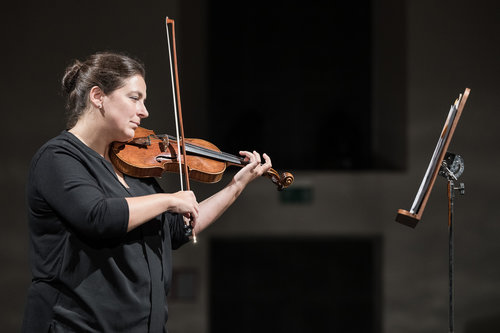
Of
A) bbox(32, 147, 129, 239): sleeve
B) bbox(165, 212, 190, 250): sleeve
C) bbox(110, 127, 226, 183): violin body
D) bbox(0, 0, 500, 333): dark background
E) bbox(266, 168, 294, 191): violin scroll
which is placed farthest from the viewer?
bbox(0, 0, 500, 333): dark background

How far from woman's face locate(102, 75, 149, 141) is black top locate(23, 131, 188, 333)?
9 cm

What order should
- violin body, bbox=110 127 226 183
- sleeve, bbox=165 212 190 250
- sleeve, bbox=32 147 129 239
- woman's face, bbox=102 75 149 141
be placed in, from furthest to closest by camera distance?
sleeve, bbox=165 212 190 250
violin body, bbox=110 127 226 183
woman's face, bbox=102 75 149 141
sleeve, bbox=32 147 129 239

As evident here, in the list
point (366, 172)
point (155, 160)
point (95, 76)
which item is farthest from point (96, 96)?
point (366, 172)

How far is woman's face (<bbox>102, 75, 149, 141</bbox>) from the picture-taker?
170 centimetres

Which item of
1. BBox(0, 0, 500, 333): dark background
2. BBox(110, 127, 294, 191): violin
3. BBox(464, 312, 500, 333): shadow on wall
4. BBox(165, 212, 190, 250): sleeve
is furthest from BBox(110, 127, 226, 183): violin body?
BBox(464, 312, 500, 333): shadow on wall

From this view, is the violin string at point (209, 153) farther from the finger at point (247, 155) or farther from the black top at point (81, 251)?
the black top at point (81, 251)

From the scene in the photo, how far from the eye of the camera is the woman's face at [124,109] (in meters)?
1.70

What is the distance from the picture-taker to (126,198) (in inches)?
62.9

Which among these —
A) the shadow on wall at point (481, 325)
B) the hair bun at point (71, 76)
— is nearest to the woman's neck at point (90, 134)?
the hair bun at point (71, 76)

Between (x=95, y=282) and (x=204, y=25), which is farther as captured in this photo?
(x=204, y=25)

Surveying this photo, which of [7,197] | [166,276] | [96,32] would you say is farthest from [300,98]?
[166,276]

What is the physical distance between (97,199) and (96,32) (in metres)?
2.11

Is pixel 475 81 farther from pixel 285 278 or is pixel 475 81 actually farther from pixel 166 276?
pixel 166 276

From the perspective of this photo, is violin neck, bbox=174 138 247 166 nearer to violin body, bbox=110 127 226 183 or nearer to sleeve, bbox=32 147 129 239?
violin body, bbox=110 127 226 183
